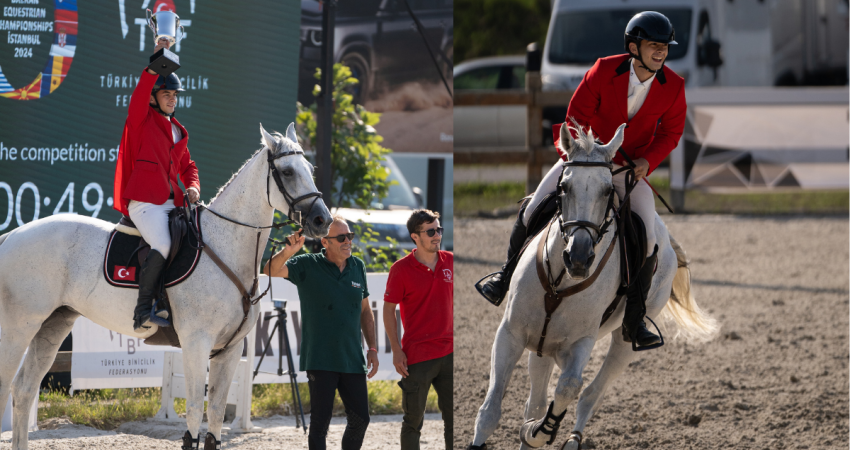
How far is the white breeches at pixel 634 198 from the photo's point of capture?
4.73 meters

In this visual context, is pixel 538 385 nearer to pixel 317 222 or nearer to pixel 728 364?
pixel 317 222

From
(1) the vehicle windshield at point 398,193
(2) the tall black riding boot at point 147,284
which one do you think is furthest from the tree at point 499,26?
(2) the tall black riding boot at point 147,284

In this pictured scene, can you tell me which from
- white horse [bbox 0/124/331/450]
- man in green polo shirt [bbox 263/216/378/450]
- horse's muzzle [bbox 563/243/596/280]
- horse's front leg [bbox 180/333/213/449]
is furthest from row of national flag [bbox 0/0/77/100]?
horse's muzzle [bbox 563/243/596/280]

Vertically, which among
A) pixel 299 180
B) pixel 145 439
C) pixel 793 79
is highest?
pixel 793 79

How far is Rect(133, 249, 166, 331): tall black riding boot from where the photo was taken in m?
4.42

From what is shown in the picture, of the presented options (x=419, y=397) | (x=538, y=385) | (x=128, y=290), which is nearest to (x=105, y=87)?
(x=128, y=290)

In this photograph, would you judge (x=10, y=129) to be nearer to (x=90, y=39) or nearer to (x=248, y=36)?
(x=90, y=39)

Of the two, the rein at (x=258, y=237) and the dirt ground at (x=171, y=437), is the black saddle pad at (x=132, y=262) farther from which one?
the dirt ground at (x=171, y=437)

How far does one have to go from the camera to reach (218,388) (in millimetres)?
4664

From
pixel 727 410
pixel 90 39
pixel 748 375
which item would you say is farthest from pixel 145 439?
pixel 748 375

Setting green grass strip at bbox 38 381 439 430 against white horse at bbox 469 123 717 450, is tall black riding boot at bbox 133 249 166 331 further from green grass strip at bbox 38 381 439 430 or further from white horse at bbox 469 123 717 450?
green grass strip at bbox 38 381 439 430

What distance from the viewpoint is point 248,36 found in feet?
20.6

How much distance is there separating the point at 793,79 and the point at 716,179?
5.17 meters

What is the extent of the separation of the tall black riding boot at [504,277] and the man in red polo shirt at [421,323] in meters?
0.28
